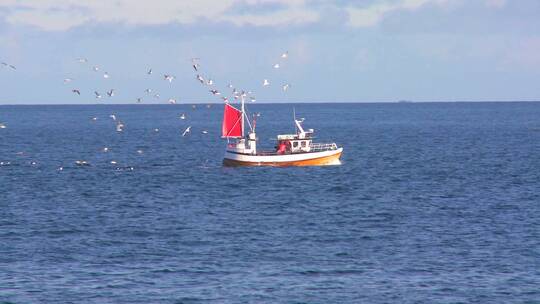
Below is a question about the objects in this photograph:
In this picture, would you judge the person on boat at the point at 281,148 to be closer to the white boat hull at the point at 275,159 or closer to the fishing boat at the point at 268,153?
the fishing boat at the point at 268,153

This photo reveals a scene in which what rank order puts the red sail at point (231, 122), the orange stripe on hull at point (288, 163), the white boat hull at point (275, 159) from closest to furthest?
the white boat hull at point (275, 159), the orange stripe on hull at point (288, 163), the red sail at point (231, 122)

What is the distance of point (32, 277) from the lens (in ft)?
168

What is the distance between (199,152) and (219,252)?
3916 inches

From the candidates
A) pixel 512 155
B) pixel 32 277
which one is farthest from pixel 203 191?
pixel 512 155

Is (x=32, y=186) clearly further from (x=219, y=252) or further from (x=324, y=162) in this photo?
(x=219, y=252)

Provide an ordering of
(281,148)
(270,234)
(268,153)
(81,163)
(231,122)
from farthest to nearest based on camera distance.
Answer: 1. (81,163)
2. (231,122)
3. (268,153)
4. (281,148)
5. (270,234)

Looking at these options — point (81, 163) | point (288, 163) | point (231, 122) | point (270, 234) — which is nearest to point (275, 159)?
point (288, 163)

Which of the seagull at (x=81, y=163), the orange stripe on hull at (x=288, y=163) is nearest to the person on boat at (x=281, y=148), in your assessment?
the orange stripe on hull at (x=288, y=163)

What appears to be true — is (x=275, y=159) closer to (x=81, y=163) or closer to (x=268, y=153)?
(x=268, y=153)

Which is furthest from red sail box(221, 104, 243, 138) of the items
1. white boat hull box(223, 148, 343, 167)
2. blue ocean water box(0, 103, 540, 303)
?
blue ocean water box(0, 103, 540, 303)

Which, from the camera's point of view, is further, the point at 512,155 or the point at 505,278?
the point at 512,155

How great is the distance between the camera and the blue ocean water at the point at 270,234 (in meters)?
48.8

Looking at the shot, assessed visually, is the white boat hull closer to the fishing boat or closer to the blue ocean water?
the fishing boat

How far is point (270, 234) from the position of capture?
2608 inches
